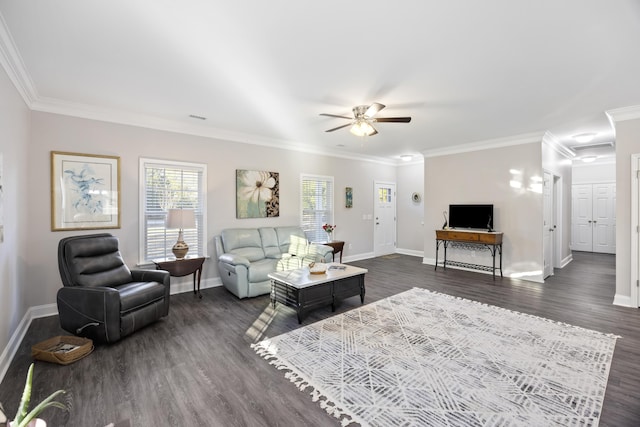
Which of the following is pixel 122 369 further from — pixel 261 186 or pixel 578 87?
pixel 578 87

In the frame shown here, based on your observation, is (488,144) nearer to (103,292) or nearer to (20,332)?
(103,292)

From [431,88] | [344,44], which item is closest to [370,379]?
[344,44]

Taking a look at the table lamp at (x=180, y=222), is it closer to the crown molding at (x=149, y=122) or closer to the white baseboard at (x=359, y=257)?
the crown molding at (x=149, y=122)

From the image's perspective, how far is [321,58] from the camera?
8.84 feet

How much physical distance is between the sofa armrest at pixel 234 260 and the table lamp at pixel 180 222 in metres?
0.54

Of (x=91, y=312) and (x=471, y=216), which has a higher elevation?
(x=471, y=216)

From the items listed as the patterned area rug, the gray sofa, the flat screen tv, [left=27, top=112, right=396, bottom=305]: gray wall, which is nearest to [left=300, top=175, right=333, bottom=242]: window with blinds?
[left=27, top=112, right=396, bottom=305]: gray wall

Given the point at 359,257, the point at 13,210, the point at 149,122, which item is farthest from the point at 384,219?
the point at 13,210

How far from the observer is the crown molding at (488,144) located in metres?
5.29

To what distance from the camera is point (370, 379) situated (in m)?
2.35

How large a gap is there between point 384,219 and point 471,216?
2.42 meters

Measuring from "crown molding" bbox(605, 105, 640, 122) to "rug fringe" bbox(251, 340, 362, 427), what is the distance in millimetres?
5014

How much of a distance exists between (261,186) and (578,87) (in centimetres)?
461

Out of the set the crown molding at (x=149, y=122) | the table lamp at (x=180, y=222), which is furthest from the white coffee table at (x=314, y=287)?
the crown molding at (x=149, y=122)
